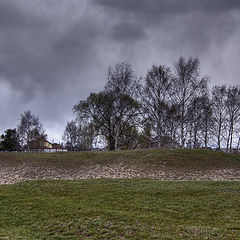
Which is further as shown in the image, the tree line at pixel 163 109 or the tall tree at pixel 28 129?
the tall tree at pixel 28 129

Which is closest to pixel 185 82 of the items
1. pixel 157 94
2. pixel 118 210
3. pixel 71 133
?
pixel 157 94

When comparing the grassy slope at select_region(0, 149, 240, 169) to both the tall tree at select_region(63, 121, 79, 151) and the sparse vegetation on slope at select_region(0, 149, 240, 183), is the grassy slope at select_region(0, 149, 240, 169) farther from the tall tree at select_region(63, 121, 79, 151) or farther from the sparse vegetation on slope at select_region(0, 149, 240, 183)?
the tall tree at select_region(63, 121, 79, 151)

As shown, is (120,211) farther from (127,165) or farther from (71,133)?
(71,133)

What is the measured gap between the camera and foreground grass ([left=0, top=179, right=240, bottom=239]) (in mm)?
8117

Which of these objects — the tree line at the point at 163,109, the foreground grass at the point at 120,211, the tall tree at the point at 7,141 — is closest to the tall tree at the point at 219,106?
the tree line at the point at 163,109

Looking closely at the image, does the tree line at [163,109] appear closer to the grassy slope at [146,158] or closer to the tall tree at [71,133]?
the grassy slope at [146,158]

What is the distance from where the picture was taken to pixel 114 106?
43.4 meters

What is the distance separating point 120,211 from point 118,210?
13.4 inches

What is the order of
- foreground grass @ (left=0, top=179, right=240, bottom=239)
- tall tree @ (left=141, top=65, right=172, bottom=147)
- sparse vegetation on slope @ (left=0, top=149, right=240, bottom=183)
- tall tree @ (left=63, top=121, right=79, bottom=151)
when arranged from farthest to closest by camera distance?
1. tall tree @ (left=63, top=121, right=79, bottom=151)
2. tall tree @ (left=141, top=65, right=172, bottom=147)
3. sparse vegetation on slope @ (left=0, top=149, right=240, bottom=183)
4. foreground grass @ (left=0, top=179, right=240, bottom=239)

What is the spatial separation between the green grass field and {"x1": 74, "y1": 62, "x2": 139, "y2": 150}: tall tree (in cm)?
2512

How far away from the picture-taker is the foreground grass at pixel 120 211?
812 centimetres

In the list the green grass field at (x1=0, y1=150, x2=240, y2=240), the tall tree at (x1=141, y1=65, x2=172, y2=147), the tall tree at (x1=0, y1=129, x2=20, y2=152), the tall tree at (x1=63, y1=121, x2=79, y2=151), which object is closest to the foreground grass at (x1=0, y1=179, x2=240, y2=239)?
the green grass field at (x1=0, y1=150, x2=240, y2=240)

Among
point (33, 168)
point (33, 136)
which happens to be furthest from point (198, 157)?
point (33, 136)

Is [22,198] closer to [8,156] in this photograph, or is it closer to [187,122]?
[8,156]
